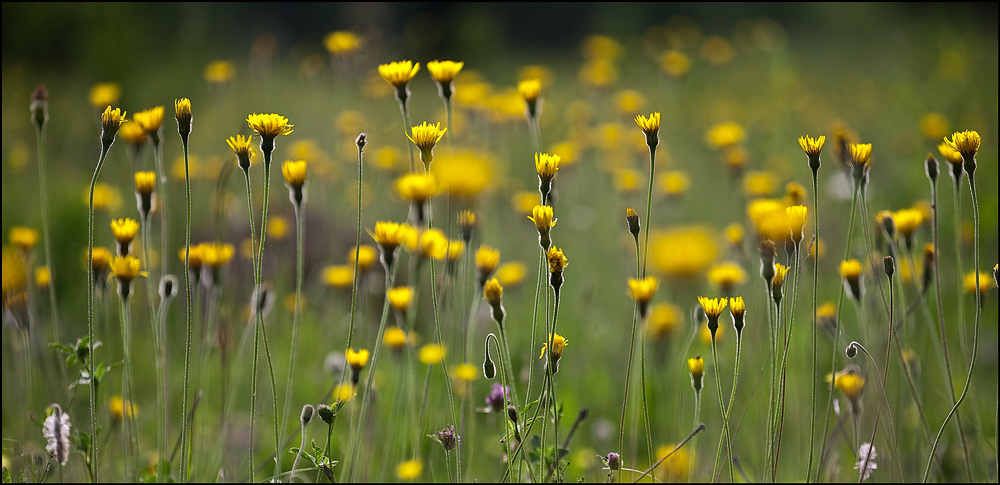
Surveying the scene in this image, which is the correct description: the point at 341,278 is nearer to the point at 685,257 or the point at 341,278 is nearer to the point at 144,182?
the point at 144,182

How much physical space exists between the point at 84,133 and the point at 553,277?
4155 millimetres

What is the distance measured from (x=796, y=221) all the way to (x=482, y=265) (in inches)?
20.7

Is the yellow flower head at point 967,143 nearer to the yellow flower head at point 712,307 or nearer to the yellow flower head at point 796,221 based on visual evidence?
the yellow flower head at point 796,221

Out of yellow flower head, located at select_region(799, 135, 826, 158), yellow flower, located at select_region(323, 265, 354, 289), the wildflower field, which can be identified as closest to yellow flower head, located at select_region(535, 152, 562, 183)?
the wildflower field

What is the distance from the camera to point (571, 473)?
1.64m

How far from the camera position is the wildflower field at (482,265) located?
1.09 meters

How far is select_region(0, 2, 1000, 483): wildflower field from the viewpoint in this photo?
109 cm

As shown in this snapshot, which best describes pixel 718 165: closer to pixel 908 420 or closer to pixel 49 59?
pixel 908 420

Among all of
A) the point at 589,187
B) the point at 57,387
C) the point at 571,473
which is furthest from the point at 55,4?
the point at 571,473

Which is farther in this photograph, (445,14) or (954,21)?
(445,14)

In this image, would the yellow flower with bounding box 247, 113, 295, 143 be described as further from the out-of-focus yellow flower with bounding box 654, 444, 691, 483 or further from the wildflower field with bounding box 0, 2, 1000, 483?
the out-of-focus yellow flower with bounding box 654, 444, 691, 483

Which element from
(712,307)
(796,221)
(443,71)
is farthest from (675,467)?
(443,71)

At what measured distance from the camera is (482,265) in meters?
1.21

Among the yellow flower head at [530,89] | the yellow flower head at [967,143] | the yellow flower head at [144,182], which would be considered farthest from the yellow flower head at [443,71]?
the yellow flower head at [967,143]
